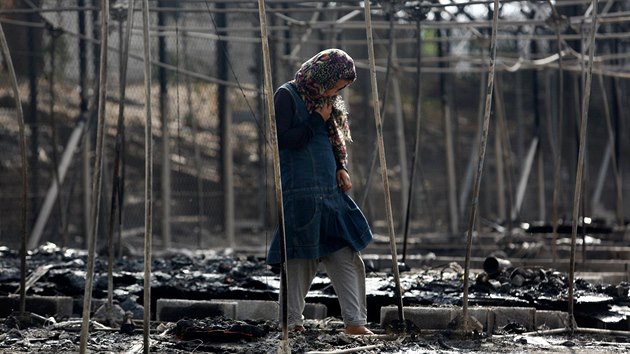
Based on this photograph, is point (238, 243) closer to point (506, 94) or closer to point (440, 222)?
point (440, 222)

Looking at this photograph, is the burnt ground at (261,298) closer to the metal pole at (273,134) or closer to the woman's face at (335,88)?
the metal pole at (273,134)

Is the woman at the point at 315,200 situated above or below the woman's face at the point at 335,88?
below

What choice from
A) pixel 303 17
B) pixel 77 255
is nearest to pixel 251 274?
pixel 77 255

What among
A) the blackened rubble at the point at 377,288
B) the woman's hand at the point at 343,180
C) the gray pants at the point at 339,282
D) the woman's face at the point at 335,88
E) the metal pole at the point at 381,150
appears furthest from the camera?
the blackened rubble at the point at 377,288

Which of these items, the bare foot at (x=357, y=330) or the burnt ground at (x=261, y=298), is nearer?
the burnt ground at (x=261, y=298)

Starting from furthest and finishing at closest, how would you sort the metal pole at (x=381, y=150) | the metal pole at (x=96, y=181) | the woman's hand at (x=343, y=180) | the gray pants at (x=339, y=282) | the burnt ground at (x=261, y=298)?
1. the woman's hand at (x=343, y=180)
2. the gray pants at (x=339, y=282)
3. the burnt ground at (x=261, y=298)
4. the metal pole at (x=381, y=150)
5. the metal pole at (x=96, y=181)

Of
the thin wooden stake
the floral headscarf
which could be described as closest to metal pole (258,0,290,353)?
the thin wooden stake

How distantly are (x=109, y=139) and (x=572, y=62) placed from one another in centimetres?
670

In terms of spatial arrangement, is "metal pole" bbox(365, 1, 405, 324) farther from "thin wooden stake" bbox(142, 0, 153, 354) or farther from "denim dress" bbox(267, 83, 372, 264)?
"thin wooden stake" bbox(142, 0, 153, 354)

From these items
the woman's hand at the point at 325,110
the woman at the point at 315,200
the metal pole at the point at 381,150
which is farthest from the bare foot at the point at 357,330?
the woman's hand at the point at 325,110

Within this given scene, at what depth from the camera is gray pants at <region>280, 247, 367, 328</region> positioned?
21.2ft

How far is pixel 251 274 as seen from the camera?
8922 millimetres

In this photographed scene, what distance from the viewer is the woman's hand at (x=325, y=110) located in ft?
21.2

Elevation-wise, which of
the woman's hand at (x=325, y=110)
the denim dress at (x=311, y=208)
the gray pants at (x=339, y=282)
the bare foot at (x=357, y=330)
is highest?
the woman's hand at (x=325, y=110)
